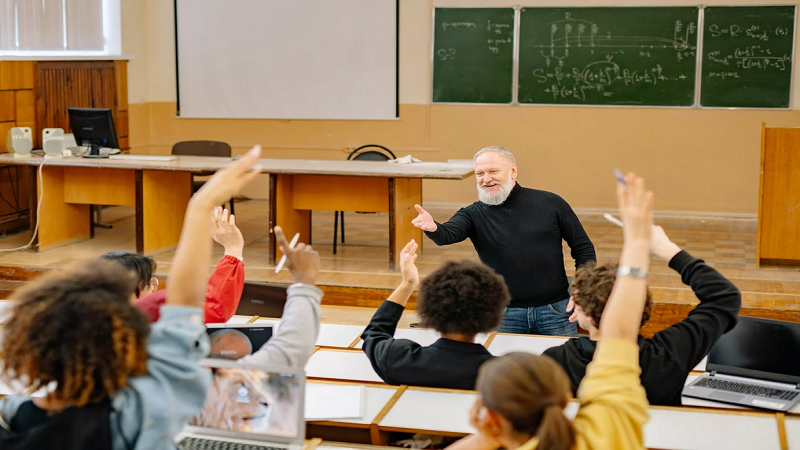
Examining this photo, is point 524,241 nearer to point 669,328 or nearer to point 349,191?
point 669,328

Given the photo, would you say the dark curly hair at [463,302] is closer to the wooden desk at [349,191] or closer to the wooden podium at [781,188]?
the wooden desk at [349,191]

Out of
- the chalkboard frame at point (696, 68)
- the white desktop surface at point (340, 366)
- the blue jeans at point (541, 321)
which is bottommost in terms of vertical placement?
the blue jeans at point (541, 321)

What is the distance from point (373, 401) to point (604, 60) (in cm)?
611

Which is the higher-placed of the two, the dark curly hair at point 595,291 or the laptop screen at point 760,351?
the dark curly hair at point 595,291

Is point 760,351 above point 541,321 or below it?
above

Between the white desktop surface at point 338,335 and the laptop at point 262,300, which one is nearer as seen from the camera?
the white desktop surface at point 338,335

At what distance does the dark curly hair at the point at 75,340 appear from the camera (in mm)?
1271

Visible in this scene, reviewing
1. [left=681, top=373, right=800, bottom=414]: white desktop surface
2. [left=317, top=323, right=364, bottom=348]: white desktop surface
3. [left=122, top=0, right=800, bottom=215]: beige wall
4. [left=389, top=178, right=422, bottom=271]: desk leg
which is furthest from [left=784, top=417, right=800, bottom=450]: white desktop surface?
[left=122, top=0, right=800, bottom=215]: beige wall

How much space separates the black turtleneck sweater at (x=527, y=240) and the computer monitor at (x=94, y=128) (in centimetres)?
353

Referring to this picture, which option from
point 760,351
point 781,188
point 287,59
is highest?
point 287,59

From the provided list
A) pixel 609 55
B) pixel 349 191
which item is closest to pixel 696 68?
pixel 609 55

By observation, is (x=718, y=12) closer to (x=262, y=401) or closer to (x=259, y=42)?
(x=259, y=42)

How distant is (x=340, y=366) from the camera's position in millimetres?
2762

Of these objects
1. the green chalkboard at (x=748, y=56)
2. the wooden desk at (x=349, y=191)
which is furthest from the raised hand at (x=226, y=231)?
the green chalkboard at (x=748, y=56)
